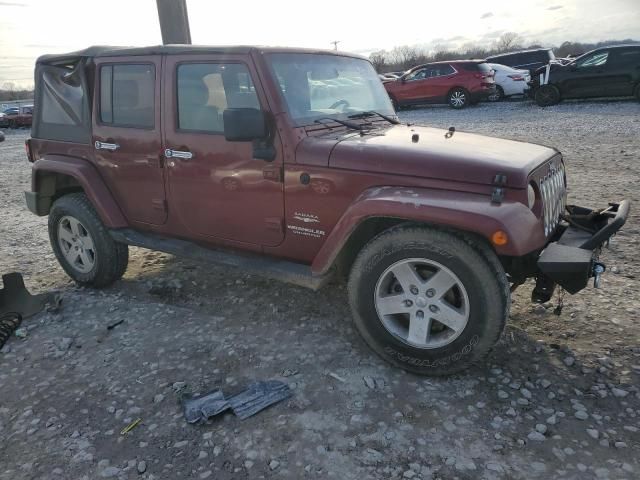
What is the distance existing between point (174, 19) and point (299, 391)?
6555 mm

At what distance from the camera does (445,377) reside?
3006mm

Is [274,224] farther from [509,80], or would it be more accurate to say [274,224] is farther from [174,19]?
[509,80]

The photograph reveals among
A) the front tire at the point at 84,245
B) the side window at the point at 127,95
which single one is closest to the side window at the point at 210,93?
the side window at the point at 127,95

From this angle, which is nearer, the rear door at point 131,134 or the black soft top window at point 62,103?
the rear door at point 131,134

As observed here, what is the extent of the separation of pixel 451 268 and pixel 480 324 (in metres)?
0.35

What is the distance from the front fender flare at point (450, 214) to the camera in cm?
259

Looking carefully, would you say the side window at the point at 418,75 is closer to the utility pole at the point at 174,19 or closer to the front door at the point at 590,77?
the front door at the point at 590,77

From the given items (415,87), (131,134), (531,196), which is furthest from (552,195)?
(415,87)

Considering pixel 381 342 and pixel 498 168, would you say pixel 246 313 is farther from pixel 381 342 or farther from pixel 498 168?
pixel 498 168

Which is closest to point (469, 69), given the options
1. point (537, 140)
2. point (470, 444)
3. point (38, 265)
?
point (537, 140)

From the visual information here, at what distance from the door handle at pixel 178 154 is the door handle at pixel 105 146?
1.81 feet

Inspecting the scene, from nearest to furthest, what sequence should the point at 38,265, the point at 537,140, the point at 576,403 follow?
the point at 576,403, the point at 38,265, the point at 537,140

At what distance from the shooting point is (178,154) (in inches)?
146

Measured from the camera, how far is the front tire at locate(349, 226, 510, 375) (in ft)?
8.98
